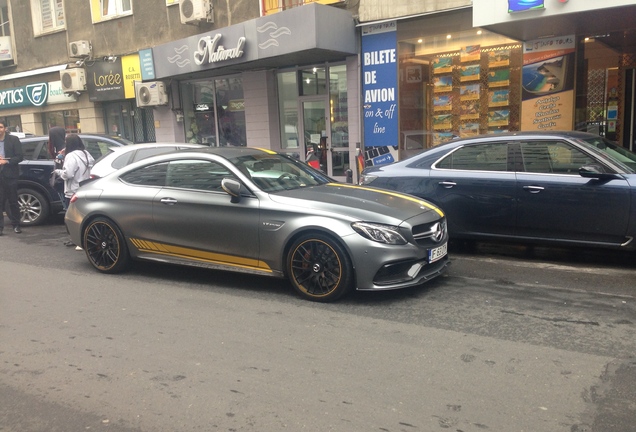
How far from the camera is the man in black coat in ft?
31.6

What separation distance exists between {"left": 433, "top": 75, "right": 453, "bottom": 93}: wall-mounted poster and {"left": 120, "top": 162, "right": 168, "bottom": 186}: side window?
775cm

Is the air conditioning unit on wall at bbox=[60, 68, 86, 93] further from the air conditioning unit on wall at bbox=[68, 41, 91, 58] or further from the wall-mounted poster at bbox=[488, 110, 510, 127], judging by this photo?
the wall-mounted poster at bbox=[488, 110, 510, 127]

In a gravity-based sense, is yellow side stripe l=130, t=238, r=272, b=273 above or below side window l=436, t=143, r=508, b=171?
below

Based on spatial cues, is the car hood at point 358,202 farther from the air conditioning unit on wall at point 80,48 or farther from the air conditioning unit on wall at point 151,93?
the air conditioning unit on wall at point 80,48

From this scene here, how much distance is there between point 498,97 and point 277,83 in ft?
19.0

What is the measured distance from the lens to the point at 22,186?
1070 cm

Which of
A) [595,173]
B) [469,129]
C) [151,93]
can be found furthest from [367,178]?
[151,93]

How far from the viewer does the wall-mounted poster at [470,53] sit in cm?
1208

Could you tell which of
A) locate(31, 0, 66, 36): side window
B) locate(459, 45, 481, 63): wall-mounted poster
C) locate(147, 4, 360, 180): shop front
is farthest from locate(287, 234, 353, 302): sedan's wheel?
locate(31, 0, 66, 36): side window

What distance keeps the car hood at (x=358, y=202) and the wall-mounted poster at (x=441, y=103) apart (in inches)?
269

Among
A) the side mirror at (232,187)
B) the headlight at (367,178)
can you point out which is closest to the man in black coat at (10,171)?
the side mirror at (232,187)

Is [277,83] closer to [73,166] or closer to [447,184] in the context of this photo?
[73,166]

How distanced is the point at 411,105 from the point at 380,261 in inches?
328

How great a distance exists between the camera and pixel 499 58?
11.8 meters
